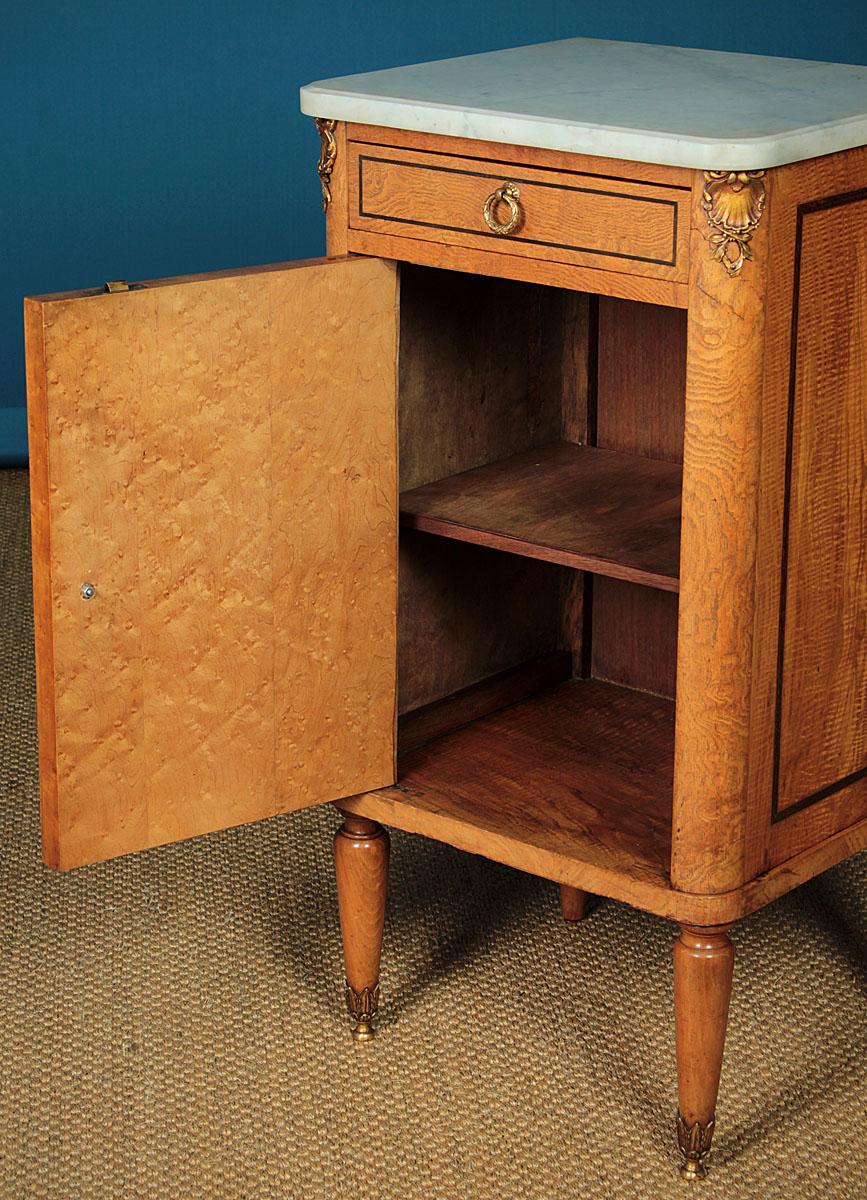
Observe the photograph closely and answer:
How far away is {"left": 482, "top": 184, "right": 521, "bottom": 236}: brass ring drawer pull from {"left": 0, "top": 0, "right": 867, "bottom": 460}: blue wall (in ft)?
7.87

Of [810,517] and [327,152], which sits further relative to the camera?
[327,152]

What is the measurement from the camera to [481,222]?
163 cm

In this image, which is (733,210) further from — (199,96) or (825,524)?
(199,96)

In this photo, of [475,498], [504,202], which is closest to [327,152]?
[504,202]

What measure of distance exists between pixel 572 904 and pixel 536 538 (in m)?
0.60

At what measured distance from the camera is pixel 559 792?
188 cm

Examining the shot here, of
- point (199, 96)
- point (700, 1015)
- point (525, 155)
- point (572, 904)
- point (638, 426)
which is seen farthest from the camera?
point (199, 96)

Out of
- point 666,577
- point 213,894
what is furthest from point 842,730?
point 213,894

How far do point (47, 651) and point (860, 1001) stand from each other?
3.41 feet

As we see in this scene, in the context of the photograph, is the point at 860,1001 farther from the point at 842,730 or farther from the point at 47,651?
the point at 47,651

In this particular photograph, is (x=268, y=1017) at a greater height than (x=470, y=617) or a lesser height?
lesser

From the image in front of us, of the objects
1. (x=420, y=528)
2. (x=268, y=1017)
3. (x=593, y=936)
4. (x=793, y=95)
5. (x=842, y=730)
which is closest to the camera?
(x=793, y=95)

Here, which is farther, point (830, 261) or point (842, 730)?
point (842, 730)

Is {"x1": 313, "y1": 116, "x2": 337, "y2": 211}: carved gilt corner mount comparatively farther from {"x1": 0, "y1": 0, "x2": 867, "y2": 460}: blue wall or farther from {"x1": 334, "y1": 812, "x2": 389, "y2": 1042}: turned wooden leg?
{"x1": 0, "y1": 0, "x2": 867, "y2": 460}: blue wall
